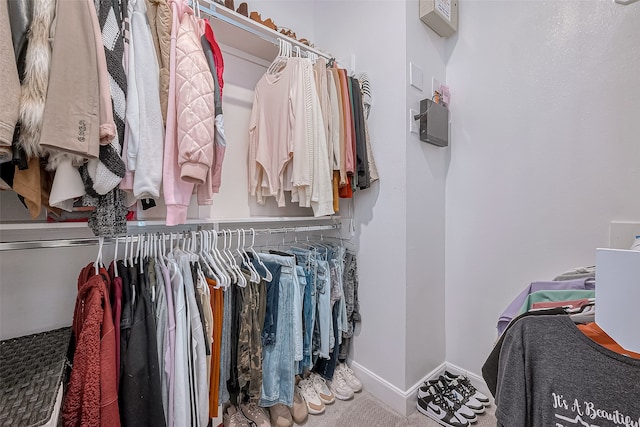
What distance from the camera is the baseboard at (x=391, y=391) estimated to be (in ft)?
5.14

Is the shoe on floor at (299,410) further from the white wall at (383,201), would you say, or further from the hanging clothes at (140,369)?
the hanging clothes at (140,369)

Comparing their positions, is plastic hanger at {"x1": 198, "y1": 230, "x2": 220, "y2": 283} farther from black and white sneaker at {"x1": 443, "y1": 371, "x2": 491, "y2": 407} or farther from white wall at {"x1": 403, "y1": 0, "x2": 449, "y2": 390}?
black and white sneaker at {"x1": 443, "y1": 371, "x2": 491, "y2": 407}

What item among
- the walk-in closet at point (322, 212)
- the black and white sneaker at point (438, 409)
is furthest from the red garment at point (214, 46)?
the black and white sneaker at point (438, 409)

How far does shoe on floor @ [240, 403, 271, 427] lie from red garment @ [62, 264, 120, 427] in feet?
2.34

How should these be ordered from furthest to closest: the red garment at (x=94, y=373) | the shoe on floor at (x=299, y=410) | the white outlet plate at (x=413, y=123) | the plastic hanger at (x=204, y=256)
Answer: the white outlet plate at (x=413, y=123)
the shoe on floor at (x=299, y=410)
the plastic hanger at (x=204, y=256)
the red garment at (x=94, y=373)

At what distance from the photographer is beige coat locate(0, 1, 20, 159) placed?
68 centimetres

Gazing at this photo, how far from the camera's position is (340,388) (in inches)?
67.0

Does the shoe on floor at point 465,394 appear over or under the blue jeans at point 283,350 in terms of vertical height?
under

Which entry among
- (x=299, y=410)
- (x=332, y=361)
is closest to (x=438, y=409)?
(x=332, y=361)

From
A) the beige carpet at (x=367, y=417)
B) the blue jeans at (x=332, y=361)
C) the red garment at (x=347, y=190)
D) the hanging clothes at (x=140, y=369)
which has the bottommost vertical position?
the beige carpet at (x=367, y=417)

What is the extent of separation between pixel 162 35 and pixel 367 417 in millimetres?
2068

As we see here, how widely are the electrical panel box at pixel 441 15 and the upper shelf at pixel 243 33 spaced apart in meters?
0.61

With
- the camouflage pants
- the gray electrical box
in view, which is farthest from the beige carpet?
the gray electrical box

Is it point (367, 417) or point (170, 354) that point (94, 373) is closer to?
point (170, 354)
